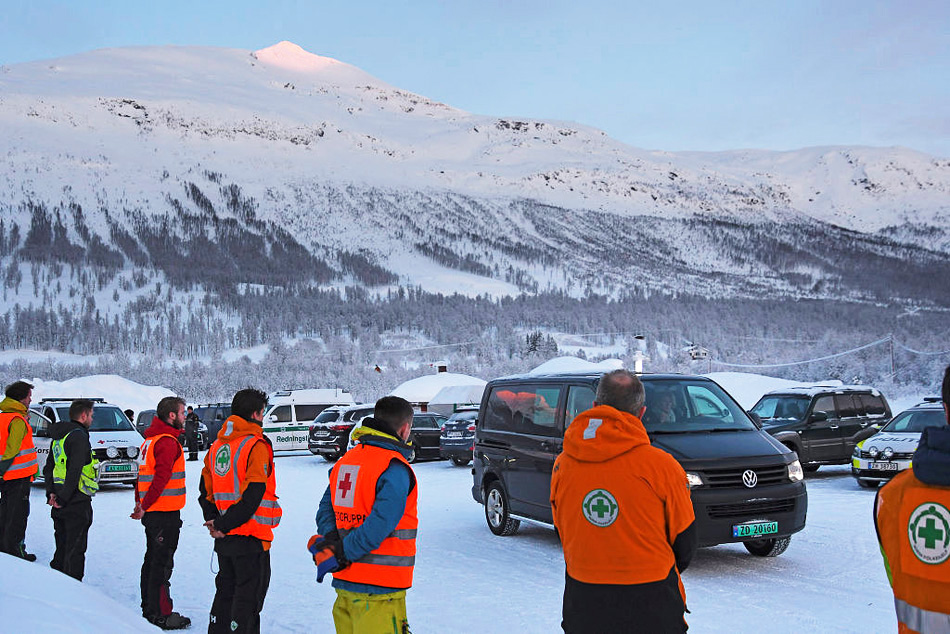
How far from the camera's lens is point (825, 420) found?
18906mm

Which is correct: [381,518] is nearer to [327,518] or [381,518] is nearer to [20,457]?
[327,518]

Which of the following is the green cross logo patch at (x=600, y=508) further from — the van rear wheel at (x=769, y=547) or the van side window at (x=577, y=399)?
the van side window at (x=577, y=399)

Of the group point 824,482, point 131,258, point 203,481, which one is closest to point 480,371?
point 824,482

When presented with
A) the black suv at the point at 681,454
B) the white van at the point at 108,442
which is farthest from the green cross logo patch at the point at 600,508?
the white van at the point at 108,442

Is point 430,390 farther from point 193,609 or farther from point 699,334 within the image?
point 699,334

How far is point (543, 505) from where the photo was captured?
35.2 ft

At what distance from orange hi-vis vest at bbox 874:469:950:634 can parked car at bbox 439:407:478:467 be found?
20658 millimetres

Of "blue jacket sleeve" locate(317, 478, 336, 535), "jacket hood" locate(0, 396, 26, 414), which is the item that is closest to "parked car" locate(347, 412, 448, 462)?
"jacket hood" locate(0, 396, 26, 414)

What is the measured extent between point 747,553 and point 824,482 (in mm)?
8448

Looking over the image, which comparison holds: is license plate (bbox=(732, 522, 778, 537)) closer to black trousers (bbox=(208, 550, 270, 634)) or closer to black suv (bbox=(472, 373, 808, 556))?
black suv (bbox=(472, 373, 808, 556))

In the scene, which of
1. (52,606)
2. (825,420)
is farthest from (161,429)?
(825,420)

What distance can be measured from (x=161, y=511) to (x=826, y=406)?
15.3 m

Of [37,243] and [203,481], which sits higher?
[37,243]

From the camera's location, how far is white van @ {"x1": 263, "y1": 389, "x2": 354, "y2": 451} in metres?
31.3
